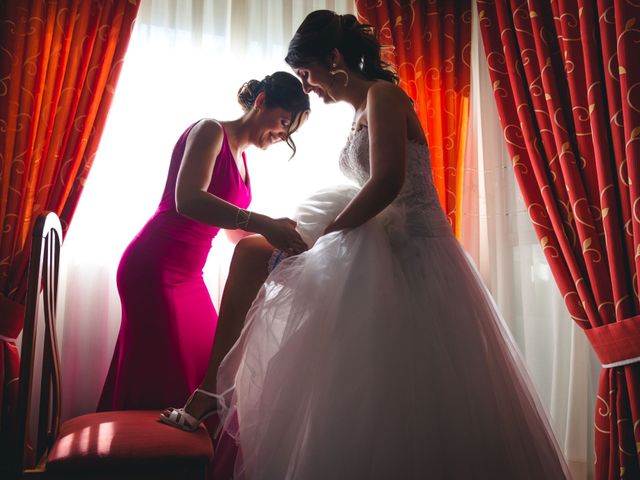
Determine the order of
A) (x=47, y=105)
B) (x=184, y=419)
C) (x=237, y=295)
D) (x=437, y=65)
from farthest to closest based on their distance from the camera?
(x=437, y=65)
(x=47, y=105)
(x=237, y=295)
(x=184, y=419)

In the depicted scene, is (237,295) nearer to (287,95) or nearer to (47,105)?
(287,95)

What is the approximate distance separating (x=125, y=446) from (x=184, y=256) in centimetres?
80

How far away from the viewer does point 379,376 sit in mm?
1152

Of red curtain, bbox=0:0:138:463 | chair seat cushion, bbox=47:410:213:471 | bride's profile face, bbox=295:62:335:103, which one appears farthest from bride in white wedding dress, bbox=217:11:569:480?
red curtain, bbox=0:0:138:463

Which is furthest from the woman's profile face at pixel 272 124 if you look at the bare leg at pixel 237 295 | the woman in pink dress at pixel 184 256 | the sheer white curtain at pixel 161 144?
the bare leg at pixel 237 295

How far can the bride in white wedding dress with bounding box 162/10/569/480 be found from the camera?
1.10 metres

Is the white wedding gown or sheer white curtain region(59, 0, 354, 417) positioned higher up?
sheer white curtain region(59, 0, 354, 417)

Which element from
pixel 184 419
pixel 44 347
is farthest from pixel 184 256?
pixel 184 419

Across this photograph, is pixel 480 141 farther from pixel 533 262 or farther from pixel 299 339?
pixel 299 339

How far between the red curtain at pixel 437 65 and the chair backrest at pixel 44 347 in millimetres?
1617

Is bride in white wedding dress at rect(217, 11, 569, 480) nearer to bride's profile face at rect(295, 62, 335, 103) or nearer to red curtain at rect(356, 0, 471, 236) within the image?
bride's profile face at rect(295, 62, 335, 103)

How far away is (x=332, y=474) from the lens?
1.04m

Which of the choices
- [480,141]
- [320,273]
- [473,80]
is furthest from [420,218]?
[473,80]

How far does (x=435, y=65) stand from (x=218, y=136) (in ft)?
4.04
